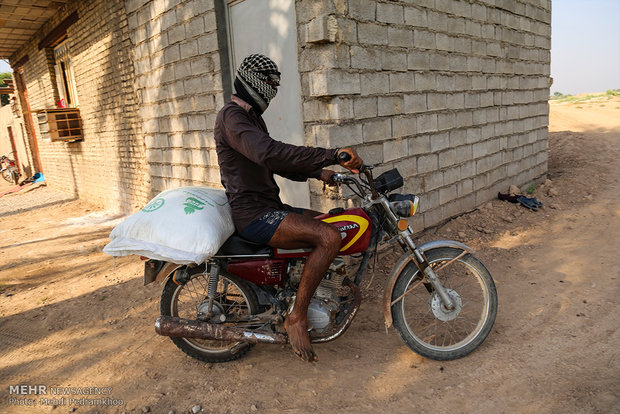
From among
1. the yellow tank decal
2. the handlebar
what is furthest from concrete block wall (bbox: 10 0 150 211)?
the handlebar

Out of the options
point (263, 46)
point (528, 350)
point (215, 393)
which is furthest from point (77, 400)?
point (263, 46)

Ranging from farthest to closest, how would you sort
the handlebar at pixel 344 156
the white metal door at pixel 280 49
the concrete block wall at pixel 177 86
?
the concrete block wall at pixel 177 86 → the white metal door at pixel 280 49 → the handlebar at pixel 344 156

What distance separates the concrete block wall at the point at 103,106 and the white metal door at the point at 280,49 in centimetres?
357

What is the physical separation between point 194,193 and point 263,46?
2.19 meters

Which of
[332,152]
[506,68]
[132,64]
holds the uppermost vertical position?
[132,64]

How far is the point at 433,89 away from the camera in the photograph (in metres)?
4.87

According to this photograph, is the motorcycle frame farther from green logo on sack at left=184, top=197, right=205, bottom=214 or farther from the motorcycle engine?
green logo on sack at left=184, top=197, right=205, bottom=214

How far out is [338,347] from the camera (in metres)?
3.14

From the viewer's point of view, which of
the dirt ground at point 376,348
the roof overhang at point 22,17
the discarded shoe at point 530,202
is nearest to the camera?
the dirt ground at point 376,348

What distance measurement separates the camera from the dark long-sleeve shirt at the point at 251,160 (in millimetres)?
2414

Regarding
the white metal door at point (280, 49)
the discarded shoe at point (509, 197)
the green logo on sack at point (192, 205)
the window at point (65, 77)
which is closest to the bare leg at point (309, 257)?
the green logo on sack at point (192, 205)

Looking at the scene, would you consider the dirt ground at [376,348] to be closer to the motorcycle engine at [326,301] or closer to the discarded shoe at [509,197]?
the discarded shoe at [509,197]

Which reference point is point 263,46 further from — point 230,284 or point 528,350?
point 528,350

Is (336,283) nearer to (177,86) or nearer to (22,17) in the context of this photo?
(177,86)
